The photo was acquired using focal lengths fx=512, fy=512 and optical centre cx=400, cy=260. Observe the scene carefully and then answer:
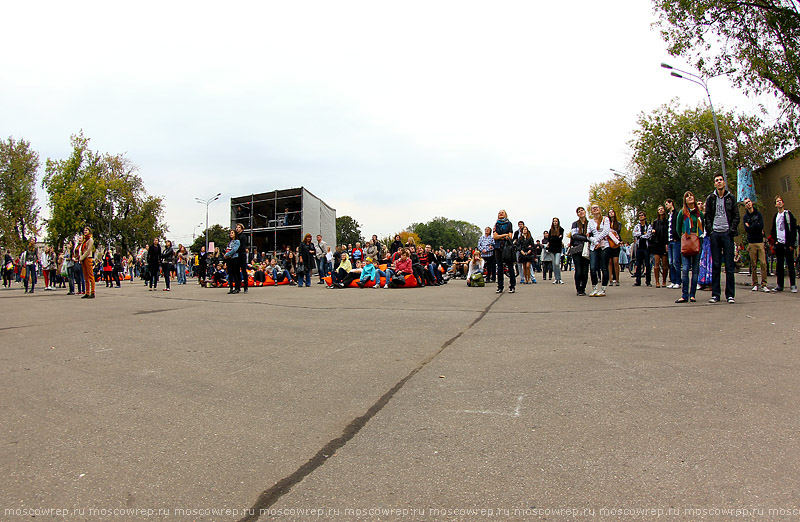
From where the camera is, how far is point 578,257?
38.1ft

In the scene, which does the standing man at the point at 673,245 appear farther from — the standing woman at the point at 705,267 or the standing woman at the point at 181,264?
the standing woman at the point at 181,264

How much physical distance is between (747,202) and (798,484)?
9919 millimetres

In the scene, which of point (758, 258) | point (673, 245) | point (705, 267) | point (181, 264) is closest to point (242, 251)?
point (181, 264)

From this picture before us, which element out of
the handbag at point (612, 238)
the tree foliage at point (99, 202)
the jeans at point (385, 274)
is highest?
the tree foliage at point (99, 202)

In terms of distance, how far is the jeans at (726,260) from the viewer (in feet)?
29.5

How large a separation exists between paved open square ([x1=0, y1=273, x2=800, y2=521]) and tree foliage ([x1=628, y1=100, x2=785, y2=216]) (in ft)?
135

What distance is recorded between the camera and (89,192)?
50250 mm

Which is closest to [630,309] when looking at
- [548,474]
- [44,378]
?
[548,474]

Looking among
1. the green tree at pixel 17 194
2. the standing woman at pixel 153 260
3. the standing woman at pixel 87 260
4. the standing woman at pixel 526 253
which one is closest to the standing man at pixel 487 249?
the standing woman at pixel 526 253

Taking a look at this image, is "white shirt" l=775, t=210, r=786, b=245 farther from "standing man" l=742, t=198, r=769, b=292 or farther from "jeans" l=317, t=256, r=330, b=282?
"jeans" l=317, t=256, r=330, b=282

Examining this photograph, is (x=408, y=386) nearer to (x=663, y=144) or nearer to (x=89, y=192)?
(x=663, y=144)

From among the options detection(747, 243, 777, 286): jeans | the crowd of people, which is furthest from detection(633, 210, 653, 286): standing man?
detection(747, 243, 777, 286): jeans

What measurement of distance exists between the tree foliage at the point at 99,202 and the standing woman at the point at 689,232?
4960cm

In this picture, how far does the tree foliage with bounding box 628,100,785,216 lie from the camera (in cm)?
4191
